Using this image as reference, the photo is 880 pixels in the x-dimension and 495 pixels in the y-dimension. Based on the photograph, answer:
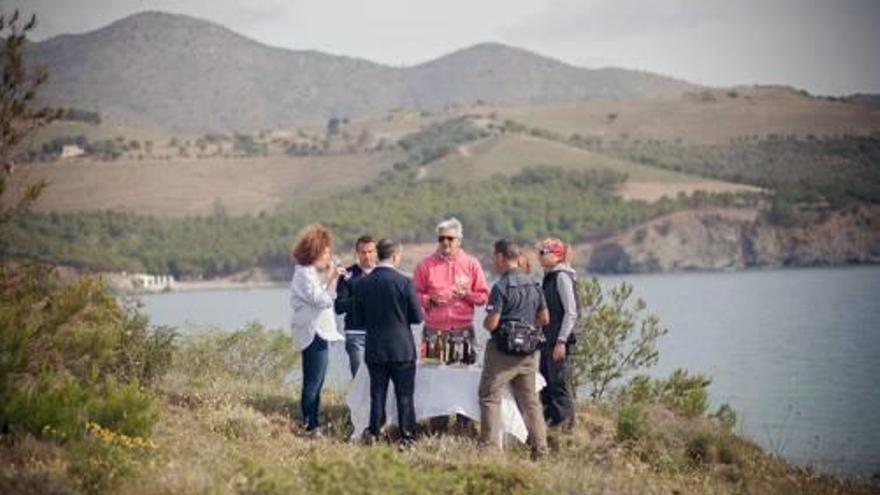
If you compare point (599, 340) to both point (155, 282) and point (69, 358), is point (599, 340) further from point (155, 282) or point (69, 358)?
point (155, 282)

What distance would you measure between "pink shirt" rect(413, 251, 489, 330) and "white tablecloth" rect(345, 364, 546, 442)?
47cm

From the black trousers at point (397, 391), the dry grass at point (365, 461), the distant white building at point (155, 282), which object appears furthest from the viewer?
the distant white building at point (155, 282)

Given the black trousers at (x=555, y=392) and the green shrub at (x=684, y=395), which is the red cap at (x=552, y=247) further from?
the green shrub at (x=684, y=395)

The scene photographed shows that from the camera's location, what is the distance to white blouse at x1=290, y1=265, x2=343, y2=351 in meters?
11.9

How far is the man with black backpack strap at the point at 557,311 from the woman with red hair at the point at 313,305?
83.1 inches

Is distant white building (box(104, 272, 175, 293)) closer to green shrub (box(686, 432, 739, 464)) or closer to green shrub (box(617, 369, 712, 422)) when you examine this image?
green shrub (box(617, 369, 712, 422))

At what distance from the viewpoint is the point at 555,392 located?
12.6 m

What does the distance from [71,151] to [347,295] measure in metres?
168

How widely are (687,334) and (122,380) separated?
47.9 metres

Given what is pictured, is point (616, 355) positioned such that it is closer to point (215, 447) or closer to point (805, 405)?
point (215, 447)

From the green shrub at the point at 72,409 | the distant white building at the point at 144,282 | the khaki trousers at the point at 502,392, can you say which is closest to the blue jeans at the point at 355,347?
the khaki trousers at the point at 502,392

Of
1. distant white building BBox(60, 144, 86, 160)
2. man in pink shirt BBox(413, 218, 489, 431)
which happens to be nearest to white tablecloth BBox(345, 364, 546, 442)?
man in pink shirt BBox(413, 218, 489, 431)

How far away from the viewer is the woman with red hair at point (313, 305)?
1189cm

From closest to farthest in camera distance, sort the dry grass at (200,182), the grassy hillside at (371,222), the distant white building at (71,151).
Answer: the grassy hillside at (371,222) → the dry grass at (200,182) → the distant white building at (71,151)
